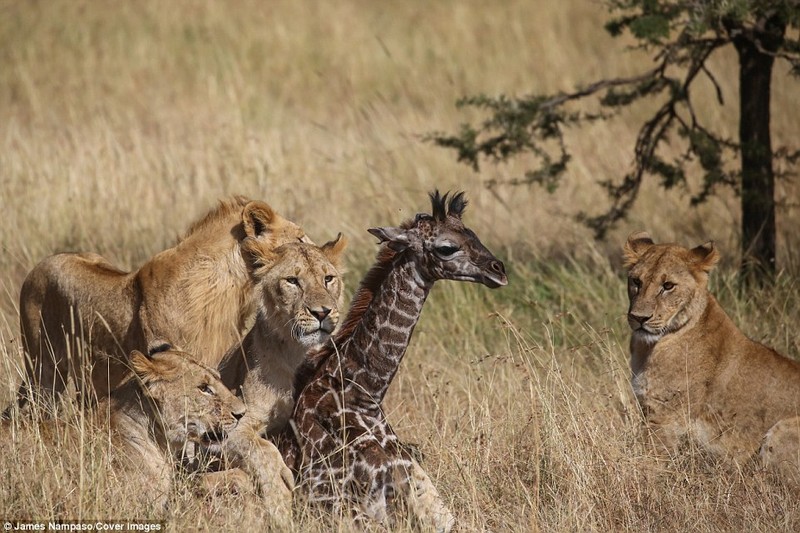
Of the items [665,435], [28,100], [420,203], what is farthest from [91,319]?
[28,100]

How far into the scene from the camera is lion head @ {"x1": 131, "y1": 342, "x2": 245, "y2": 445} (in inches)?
222

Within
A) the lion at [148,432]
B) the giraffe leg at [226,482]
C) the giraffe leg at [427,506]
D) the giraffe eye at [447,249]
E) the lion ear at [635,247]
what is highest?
the giraffe eye at [447,249]

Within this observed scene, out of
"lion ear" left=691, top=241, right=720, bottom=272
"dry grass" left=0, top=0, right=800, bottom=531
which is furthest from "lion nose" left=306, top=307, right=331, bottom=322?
"lion ear" left=691, top=241, right=720, bottom=272

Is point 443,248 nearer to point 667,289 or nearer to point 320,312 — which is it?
point 320,312

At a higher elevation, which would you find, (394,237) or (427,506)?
(394,237)

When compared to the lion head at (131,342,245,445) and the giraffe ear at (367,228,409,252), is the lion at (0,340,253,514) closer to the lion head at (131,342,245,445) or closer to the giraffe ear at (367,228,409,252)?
the lion head at (131,342,245,445)

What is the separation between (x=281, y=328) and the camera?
20.0 ft

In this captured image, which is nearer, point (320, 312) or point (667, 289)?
point (320, 312)

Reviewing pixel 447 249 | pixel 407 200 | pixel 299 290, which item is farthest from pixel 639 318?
pixel 407 200

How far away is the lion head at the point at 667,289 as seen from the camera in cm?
636

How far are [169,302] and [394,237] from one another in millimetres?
1519

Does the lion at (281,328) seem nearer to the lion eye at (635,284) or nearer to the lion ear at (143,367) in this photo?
the lion ear at (143,367)

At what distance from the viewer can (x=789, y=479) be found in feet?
19.4

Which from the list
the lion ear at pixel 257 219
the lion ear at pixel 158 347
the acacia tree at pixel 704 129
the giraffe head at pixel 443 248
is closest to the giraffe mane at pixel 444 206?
the giraffe head at pixel 443 248
